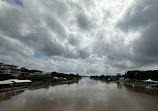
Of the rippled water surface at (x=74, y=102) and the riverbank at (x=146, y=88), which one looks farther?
the riverbank at (x=146, y=88)

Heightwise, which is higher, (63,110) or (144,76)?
(144,76)

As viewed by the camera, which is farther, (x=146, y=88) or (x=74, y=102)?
(x=146, y=88)

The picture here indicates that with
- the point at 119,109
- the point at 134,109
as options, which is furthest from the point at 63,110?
the point at 134,109

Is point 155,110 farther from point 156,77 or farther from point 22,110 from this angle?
point 156,77

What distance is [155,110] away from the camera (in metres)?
16.9

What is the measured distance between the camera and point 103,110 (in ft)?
52.6

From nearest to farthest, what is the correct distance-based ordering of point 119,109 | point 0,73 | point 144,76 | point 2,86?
point 119,109 → point 2,86 → point 0,73 → point 144,76

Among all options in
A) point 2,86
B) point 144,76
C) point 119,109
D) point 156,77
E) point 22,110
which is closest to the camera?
point 22,110

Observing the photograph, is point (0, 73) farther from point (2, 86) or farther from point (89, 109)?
point (89, 109)

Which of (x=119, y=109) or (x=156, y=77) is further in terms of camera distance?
(x=156, y=77)

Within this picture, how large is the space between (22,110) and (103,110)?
558 inches

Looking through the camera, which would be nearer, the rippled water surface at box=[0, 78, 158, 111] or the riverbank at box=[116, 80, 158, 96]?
the rippled water surface at box=[0, 78, 158, 111]

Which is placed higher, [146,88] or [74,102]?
[74,102]

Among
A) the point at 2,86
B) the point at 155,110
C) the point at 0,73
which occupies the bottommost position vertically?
the point at 155,110
